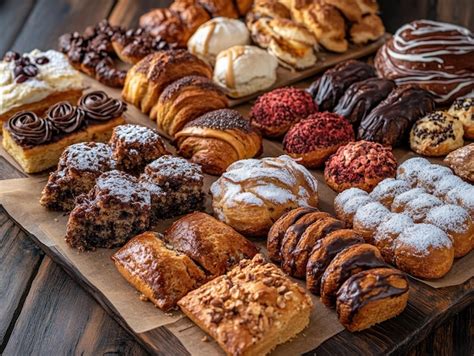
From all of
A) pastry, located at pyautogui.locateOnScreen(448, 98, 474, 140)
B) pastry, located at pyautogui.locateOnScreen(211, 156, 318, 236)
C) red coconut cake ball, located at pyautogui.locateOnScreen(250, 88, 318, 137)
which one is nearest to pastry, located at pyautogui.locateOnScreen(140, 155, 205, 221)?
pastry, located at pyautogui.locateOnScreen(211, 156, 318, 236)

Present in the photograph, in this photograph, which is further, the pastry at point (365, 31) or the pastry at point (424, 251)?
the pastry at point (365, 31)

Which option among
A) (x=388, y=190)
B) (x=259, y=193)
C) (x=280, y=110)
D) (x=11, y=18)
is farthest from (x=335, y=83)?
(x=11, y=18)

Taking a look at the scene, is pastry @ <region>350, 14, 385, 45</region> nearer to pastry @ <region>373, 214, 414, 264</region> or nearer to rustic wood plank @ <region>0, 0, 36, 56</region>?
pastry @ <region>373, 214, 414, 264</region>

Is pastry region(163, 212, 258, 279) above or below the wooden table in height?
above

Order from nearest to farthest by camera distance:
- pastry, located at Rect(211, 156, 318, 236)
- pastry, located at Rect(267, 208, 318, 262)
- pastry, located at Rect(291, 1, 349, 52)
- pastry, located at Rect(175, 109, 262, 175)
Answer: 1. pastry, located at Rect(267, 208, 318, 262)
2. pastry, located at Rect(211, 156, 318, 236)
3. pastry, located at Rect(175, 109, 262, 175)
4. pastry, located at Rect(291, 1, 349, 52)

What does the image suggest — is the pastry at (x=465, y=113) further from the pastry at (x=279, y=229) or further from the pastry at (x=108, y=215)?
the pastry at (x=108, y=215)

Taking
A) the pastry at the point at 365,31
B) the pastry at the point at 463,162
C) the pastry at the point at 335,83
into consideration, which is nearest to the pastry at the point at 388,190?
the pastry at the point at 463,162

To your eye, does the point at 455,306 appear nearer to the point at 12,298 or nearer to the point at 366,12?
the point at 12,298

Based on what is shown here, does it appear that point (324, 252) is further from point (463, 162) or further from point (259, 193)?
point (463, 162)

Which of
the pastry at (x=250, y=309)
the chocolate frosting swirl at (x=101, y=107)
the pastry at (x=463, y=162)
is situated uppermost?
the chocolate frosting swirl at (x=101, y=107)
